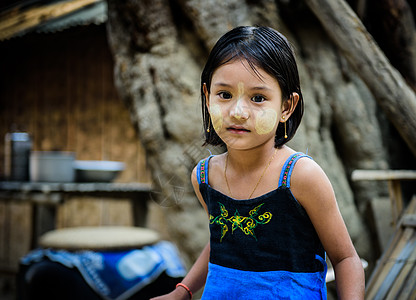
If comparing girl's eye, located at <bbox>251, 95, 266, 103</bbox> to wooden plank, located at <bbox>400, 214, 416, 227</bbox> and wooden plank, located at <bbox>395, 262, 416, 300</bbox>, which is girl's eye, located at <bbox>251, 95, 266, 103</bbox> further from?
wooden plank, located at <bbox>400, 214, 416, 227</bbox>

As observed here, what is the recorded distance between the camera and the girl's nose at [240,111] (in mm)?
1082

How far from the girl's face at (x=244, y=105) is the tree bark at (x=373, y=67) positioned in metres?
1.02

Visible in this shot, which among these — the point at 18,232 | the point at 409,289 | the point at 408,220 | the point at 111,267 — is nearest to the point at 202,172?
the point at 409,289

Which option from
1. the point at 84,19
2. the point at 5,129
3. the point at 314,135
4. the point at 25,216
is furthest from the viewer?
the point at 5,129

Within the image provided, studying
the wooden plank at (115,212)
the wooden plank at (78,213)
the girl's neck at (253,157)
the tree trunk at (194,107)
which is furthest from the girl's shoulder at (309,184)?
the wooden plank at (78,213)

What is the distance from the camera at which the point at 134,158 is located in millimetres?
5609

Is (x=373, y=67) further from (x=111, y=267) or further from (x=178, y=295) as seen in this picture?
(x=111, y=267)

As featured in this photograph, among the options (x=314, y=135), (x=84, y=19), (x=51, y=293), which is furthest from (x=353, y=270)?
(x=84, y=19)

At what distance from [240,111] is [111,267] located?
206cm

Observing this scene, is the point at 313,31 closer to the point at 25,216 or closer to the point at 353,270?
the point at 353,270

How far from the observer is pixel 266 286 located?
110 centimetres

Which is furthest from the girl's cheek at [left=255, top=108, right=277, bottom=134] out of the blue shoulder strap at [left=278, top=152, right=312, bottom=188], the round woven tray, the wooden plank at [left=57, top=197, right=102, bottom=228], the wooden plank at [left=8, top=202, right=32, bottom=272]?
the wooden plank at [left=8, top=202, right=32, bottom=272]

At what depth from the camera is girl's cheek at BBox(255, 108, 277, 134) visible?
1100mm

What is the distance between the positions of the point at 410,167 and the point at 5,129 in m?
5.77
